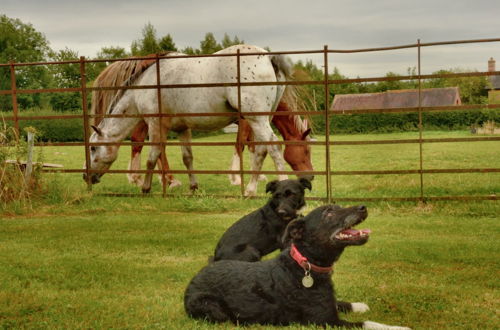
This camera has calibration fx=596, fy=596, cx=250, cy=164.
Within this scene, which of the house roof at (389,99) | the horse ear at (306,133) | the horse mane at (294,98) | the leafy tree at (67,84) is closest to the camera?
the horse ear at (306,133)

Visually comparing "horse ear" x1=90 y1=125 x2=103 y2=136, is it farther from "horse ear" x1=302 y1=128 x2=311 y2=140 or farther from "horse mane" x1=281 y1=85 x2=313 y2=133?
"horse ear" x1=302 y1=128 x2=311 y2=140

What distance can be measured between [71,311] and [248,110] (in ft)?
22.5

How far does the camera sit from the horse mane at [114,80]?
1299cm

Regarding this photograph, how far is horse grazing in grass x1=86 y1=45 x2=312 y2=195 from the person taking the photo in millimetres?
11617

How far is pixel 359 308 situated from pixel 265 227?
4.94 ft

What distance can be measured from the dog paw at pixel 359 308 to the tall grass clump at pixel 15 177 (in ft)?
25.3

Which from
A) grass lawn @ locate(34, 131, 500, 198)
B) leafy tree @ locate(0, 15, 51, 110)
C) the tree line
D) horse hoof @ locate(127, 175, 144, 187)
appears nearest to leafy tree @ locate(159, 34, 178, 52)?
the tree line

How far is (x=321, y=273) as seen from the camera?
449 cm

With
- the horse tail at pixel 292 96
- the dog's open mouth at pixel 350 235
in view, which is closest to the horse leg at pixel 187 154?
the horse tail at pixel 292 96

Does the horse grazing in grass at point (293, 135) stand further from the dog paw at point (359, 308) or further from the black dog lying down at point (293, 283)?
the black dog lying down at point (293, 283)

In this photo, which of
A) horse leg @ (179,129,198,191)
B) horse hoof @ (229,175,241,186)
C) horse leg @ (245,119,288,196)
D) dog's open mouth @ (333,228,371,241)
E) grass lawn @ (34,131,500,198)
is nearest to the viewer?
dog's open mouth @ (333,228,371,241)

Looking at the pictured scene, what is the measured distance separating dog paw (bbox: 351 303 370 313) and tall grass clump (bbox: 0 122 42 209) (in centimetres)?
772

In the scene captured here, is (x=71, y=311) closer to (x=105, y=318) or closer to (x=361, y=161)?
(x=105, y=318)

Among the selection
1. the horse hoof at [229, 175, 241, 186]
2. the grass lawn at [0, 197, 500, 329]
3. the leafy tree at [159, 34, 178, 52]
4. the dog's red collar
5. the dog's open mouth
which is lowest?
the grass lawn at [0, 197, 500, 329]
